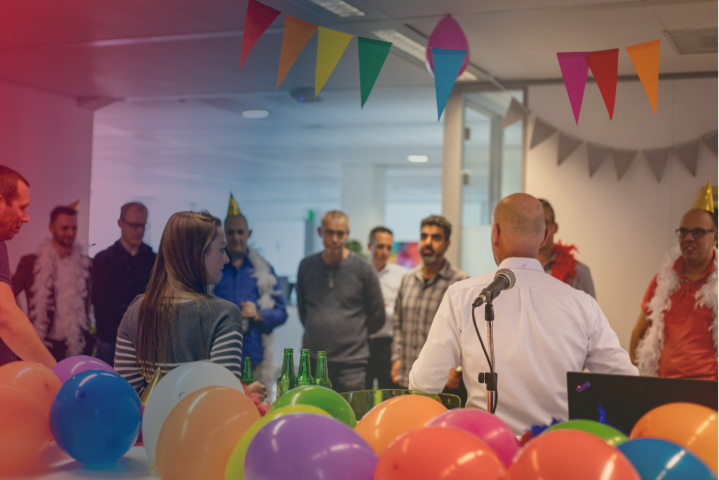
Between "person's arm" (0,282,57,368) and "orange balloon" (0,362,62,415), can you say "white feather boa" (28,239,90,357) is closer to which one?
"person's arm" (0,282,57,368)

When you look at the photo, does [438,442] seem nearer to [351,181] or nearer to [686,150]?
[686,150]

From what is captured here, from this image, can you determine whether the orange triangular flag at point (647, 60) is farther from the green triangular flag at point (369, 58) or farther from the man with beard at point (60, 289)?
the man with beard at point (60, 289)

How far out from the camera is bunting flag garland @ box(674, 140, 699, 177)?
162 inches

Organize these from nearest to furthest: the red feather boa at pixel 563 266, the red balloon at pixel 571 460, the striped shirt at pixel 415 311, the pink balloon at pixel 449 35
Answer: the red balloon at pixel 571 460 < the red feather boa at pixel 563 266 < the pink balloon at pixel 449 35 < the striped shirt at pixel 415 311

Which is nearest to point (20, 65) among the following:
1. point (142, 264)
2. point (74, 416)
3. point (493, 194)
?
point (142, 264)

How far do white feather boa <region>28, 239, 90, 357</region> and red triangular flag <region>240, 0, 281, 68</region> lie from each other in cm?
194

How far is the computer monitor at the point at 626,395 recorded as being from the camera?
3.93 ft

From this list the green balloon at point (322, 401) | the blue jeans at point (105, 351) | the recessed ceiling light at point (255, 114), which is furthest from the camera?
the recessed ceiling light at point (255, 114)

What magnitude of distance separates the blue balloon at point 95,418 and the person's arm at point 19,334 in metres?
0.44

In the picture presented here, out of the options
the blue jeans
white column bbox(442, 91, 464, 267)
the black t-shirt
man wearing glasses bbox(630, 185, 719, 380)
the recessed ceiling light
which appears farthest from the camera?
the recessed ceiling light

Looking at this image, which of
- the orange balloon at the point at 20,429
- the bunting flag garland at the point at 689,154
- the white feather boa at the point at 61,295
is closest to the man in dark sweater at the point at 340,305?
the white feather boa at the point at 61,295

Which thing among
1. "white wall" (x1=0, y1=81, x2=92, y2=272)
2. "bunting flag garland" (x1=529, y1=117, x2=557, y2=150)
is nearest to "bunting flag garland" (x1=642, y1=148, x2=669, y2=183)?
"bunting flag garland" (x1=529, y1=117, x2=557, y2=150)

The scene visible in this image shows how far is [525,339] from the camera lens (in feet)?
5.87

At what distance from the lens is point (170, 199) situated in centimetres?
1491
